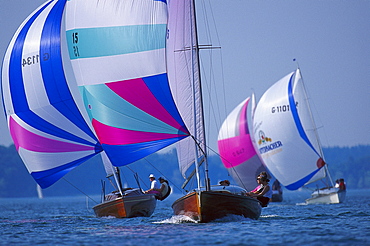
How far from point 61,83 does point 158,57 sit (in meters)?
4.99

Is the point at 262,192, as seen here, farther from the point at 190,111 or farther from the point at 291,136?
the point at 291,136

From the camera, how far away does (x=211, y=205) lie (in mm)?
16281

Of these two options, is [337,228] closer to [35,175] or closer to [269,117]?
[35,175]

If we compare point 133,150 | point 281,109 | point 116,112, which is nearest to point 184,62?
point 116,112

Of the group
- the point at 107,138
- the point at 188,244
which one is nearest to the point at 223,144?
the point at 107,138

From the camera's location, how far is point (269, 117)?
37.1 metres

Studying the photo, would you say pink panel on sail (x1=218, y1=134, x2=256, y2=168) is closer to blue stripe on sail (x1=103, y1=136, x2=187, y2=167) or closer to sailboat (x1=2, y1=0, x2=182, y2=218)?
sailboat (x1=2, y1=0, x2=182, y2=218)

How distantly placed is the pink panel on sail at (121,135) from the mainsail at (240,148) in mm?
22326

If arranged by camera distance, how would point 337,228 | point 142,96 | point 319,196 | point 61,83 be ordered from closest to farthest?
point 337,228
point 142,96
point 61,83
point 319,196

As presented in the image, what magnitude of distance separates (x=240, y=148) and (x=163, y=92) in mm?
24868

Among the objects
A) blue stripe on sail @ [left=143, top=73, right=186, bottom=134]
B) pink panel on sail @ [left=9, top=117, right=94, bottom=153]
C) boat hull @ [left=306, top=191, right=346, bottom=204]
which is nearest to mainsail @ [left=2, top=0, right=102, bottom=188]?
pink panel on sail @ [left=9, top=117, right=94, bottom=153]

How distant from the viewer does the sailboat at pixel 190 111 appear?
16609 mm

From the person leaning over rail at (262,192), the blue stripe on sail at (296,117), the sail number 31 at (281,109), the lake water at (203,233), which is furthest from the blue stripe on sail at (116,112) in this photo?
the sail number 31 at (281,109)

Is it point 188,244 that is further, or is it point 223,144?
point 223,144
